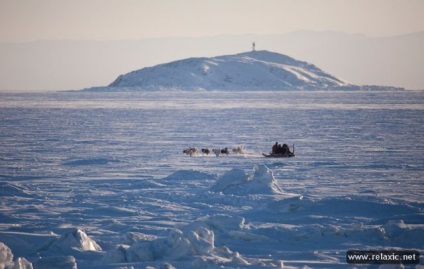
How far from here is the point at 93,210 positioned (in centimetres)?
1505

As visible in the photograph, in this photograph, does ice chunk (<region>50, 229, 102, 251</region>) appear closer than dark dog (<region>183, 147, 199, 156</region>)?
Yes

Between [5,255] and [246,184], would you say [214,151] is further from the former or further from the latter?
[5,255]

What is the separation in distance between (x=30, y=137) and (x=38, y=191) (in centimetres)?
1763

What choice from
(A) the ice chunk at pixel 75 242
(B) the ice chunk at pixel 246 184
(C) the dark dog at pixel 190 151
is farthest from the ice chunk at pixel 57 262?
(C) the dark dog at pixel 190 151

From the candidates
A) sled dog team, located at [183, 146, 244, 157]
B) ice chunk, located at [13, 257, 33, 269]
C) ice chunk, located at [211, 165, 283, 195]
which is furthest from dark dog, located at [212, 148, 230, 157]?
ice chunk, located at [13, 257, 33, 269]

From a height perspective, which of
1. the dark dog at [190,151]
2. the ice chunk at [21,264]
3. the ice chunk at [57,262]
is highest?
the dark dog at [190,151]

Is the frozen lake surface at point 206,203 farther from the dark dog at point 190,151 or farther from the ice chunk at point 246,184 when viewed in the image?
the dark dog at point 190,151

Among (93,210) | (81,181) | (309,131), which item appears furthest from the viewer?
(309,131)

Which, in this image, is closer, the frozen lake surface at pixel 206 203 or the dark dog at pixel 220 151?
the frozen lake surface at pixel 206 203

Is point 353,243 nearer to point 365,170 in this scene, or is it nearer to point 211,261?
point 211,261

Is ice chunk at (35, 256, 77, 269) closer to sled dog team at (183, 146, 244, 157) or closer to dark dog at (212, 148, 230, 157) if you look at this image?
sled dog team at (183, 146, 244, 157)

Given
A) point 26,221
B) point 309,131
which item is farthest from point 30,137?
point 26,221

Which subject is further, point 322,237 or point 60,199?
point 60,199

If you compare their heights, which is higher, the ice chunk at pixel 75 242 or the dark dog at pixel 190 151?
the dark dog at pixel 190 151
